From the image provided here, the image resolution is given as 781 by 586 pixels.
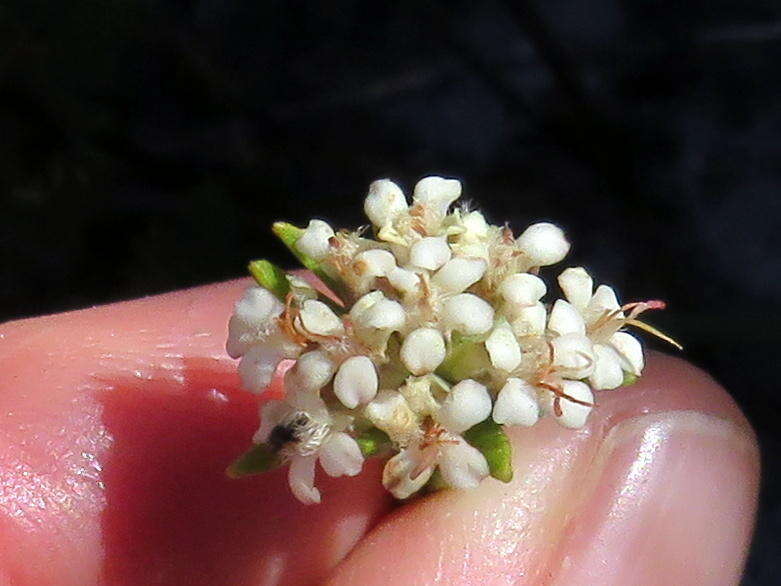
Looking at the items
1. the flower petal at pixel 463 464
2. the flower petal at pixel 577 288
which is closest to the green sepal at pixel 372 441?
the flower petal at pixel 463 464

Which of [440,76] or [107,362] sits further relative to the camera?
[440,76]

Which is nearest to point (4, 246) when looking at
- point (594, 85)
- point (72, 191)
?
point (72, 191)

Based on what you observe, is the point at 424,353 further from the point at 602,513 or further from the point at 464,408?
the point at 602,513

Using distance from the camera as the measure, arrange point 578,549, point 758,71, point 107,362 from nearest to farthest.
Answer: point 578,549
point 107,362
point 758,71

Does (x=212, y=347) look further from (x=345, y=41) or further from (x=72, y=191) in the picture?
(x=345, y=41)

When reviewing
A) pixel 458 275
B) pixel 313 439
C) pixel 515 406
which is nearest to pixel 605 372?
pixel 515 406

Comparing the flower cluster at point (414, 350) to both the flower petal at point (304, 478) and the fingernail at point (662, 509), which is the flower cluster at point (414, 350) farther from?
the fingernail at point (662, 509)

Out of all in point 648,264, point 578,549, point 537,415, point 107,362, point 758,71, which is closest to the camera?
point 537,415
